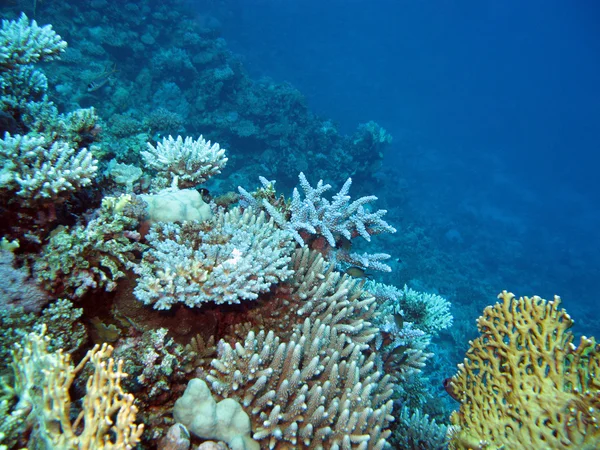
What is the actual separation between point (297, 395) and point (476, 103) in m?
84.6

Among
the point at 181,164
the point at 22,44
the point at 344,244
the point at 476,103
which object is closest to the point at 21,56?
the point at 22,44

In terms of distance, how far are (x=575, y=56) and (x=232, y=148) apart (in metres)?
129

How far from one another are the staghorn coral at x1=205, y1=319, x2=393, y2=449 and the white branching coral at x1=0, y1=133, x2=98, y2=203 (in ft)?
6.32

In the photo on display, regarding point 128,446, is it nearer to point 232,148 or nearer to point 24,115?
point 24,115

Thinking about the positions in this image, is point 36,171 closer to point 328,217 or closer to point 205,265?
point 205,265

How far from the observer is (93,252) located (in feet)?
8.83

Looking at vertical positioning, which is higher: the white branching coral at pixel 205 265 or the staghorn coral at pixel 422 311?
the staghorn coral at pixel 422 311

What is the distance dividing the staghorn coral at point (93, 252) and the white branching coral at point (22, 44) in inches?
104

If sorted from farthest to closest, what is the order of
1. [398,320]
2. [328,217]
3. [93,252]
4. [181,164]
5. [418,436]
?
1. [328,217]
2. [181,164]
3. [398,320]
4. [418,436]
5. [93,252]

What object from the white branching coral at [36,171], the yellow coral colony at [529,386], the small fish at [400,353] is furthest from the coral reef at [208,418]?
the small fish at [400,353]

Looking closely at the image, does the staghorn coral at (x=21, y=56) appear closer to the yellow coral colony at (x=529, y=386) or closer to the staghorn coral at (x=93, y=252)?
the staghorn coral at (x=93, y=252)

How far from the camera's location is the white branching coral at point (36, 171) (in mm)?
2451

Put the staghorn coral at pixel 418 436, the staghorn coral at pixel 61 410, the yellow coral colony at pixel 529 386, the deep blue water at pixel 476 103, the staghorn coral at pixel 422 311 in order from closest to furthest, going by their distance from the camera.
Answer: the staghorn coral at pixel 61 410 < the yellow coral colony at pixel 529 386 < the staghorn coral at pixel 418 436 < the staghorn coral at pixel 422 311 < the deep blue water at pixel 476 103

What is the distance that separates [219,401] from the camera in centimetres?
Result: 246
